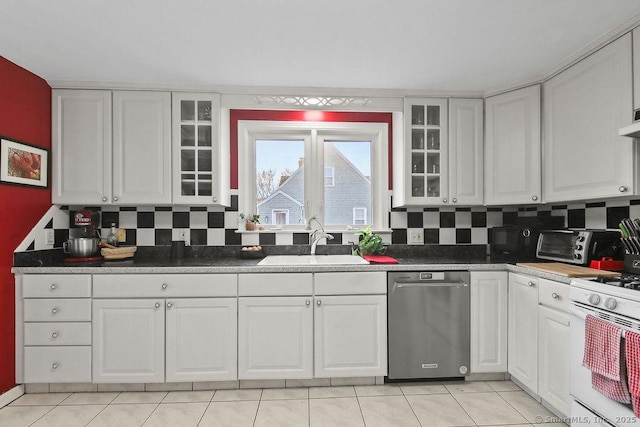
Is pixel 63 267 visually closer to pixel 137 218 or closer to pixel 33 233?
pixel 33 233

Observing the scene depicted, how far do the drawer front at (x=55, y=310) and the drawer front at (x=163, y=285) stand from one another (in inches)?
6.0

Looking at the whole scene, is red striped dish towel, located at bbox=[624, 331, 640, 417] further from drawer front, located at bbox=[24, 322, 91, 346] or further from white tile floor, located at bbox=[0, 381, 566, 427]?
drawer front, located at bbox=[24, 322, 91, 346]

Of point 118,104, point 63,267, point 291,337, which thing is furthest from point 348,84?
point 63,267

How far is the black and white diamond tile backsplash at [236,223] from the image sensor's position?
8.89 feet

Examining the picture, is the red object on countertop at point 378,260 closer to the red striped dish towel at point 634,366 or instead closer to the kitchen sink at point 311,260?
the kitchen sink at point 311,260

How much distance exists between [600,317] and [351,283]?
139 centimetres

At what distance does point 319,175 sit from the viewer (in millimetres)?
3053

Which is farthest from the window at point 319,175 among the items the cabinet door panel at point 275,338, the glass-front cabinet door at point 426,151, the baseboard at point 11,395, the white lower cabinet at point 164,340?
the baseboard at point 11,395

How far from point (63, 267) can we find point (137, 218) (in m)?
0.72

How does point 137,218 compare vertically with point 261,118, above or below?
below

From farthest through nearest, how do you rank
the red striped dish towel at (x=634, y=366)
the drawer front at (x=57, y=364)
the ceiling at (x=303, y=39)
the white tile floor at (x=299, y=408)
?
1. the drawer front at (x=57, y=364)
2. the white tile floor at (x=299, y=408)
3. the ceiling at (x=303, y=39)
4. the red striped dish towel at (x=634, y=366)

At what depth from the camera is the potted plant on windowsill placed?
116 inches

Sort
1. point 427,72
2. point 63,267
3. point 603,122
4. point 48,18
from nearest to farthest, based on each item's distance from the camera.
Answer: point 48,18
point 603,122
point 63,267
point 427,72

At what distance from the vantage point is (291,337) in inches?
91.4
